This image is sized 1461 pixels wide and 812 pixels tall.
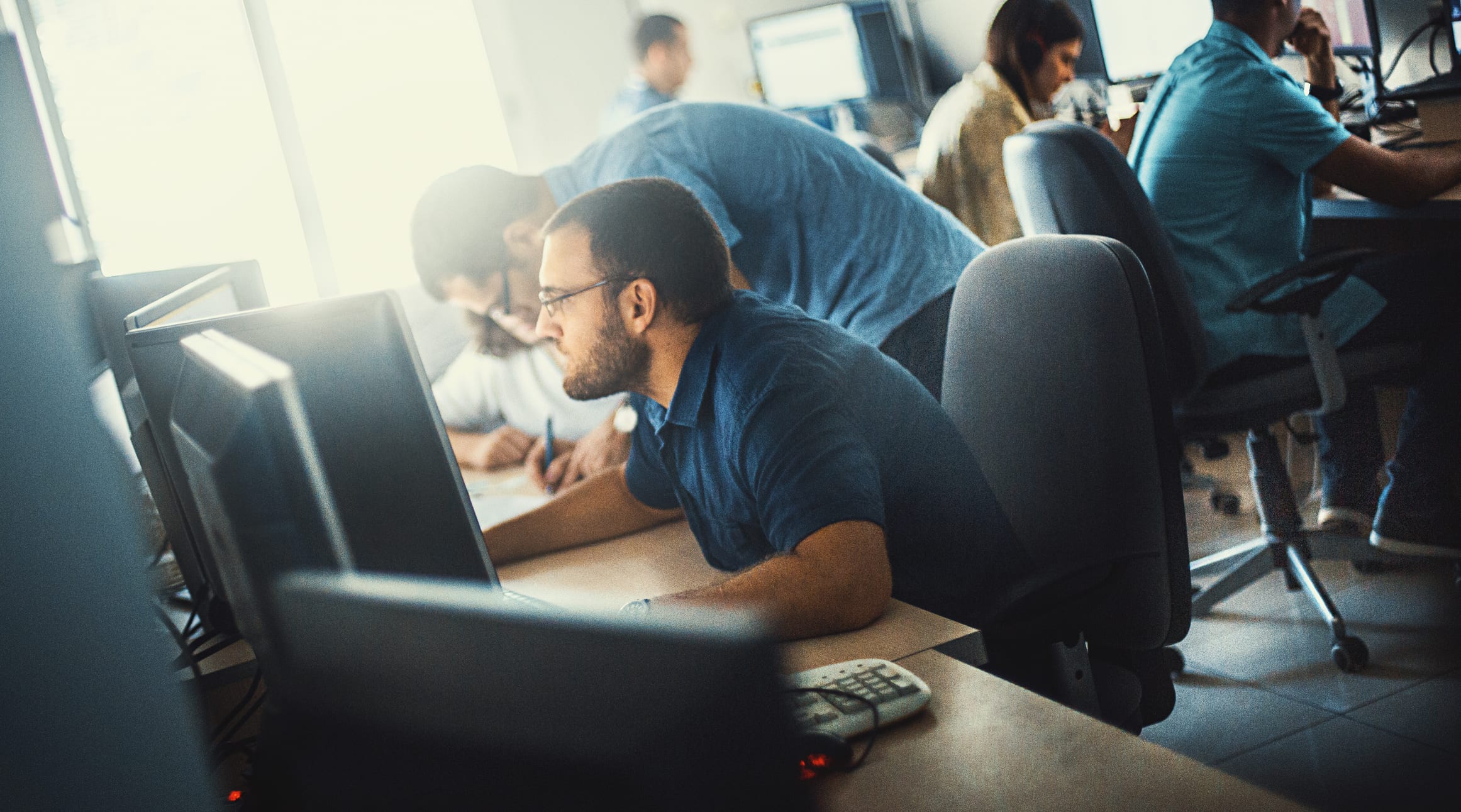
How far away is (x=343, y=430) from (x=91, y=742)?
0.59 metres

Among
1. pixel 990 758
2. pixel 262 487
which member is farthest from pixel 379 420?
pixel 990 758

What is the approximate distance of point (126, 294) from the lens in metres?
1.58

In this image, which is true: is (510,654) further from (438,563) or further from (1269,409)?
(1269,409)

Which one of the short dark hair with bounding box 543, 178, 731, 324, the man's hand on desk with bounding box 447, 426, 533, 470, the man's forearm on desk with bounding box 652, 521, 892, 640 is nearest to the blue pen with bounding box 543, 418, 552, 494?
the man's hand on desk with bounding box 447, 426, 533, 470

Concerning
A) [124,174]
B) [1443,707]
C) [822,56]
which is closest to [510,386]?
[1443,707]

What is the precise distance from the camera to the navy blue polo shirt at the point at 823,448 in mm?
1193

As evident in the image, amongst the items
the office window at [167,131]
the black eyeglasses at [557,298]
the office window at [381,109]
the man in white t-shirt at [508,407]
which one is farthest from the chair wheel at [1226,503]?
the office window at [167,131]

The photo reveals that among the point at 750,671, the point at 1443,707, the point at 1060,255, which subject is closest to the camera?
the point at 750,671

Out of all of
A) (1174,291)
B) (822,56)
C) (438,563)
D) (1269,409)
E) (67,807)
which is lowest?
(1269,409)

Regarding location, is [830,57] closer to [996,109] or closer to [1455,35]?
[996,109]

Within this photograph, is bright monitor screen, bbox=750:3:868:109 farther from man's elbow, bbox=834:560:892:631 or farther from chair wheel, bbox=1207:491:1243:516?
man's elbow, bbox=834:560:892:631

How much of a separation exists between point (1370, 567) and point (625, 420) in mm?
1536

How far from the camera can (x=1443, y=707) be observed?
71.1 inches

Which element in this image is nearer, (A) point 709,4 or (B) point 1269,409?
(B) point 1269,409
